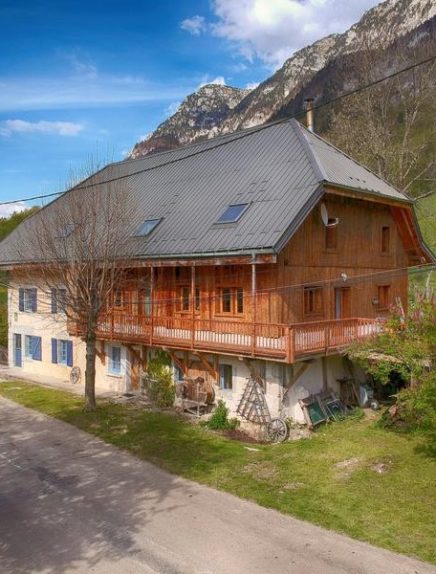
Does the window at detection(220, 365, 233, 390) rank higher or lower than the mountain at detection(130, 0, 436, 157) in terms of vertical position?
lower

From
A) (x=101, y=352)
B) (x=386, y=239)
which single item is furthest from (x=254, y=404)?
(x=386, y=239)

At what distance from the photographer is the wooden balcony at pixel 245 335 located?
1672 centimetres

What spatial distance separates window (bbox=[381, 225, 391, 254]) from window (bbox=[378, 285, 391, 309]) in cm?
165

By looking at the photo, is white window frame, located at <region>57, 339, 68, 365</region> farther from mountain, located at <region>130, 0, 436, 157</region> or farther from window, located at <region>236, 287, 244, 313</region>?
mountain, located at <region>130, 0, 436, 157</region>

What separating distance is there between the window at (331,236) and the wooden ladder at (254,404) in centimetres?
633

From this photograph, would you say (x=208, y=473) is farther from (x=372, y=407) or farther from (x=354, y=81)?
(x=354, y=81)

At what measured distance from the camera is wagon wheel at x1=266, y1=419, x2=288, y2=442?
17.2m

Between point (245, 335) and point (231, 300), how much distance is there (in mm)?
2299

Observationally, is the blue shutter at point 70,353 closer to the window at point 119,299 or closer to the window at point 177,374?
the window at point 119,299

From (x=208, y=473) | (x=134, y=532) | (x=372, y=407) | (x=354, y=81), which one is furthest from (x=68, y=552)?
(x=354, y=81)

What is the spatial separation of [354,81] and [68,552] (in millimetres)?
40942

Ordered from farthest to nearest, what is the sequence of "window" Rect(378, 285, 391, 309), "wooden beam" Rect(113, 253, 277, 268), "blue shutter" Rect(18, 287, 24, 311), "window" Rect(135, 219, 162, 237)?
"blue shutter" Rect(18, 287, 24, 311), "window" Rect(378, 285, 391, 309), "window" Rect(135, 219, 162, 237), "wooden beam" Rect(113, 253, 277, 268)

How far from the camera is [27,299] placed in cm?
2952

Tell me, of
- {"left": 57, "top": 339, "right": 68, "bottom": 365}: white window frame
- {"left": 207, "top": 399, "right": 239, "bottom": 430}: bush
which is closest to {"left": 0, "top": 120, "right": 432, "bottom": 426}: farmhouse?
{"left": 207, "top": 399, "right": 239, "bottom": 430}: bush
